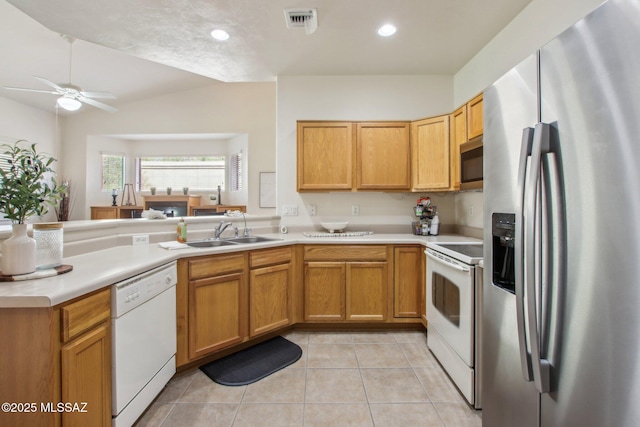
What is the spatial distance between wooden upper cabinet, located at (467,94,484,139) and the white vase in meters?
2.80

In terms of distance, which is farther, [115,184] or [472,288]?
[115,184]

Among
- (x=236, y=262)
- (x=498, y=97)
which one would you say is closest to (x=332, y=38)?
(x=498, y=97)

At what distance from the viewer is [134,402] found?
1.52 metres

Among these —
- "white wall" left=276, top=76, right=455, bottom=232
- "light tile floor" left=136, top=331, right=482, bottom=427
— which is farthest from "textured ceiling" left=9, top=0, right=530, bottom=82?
"light tile floor" left=136, top=331, right=482, bottom=427

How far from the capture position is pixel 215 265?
215 cm

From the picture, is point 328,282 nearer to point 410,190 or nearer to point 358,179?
point 358,179

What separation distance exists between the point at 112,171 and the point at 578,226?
27.0ft

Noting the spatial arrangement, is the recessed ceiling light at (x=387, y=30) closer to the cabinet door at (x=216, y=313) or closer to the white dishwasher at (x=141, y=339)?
the cabinet door at (x=216, y=313)

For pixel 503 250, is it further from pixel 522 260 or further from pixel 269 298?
pixel 269 298

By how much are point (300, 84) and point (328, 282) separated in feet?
7.27

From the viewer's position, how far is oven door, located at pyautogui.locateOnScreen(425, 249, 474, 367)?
1.79m

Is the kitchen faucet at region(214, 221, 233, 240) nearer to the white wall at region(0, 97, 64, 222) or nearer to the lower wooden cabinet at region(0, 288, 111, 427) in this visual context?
the lower wooden cabinet at region(0, 288, 111, 427)

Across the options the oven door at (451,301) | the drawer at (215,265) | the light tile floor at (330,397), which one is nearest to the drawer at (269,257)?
the drawer at (215,265)

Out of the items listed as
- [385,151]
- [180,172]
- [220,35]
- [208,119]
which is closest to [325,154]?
[385,151]
